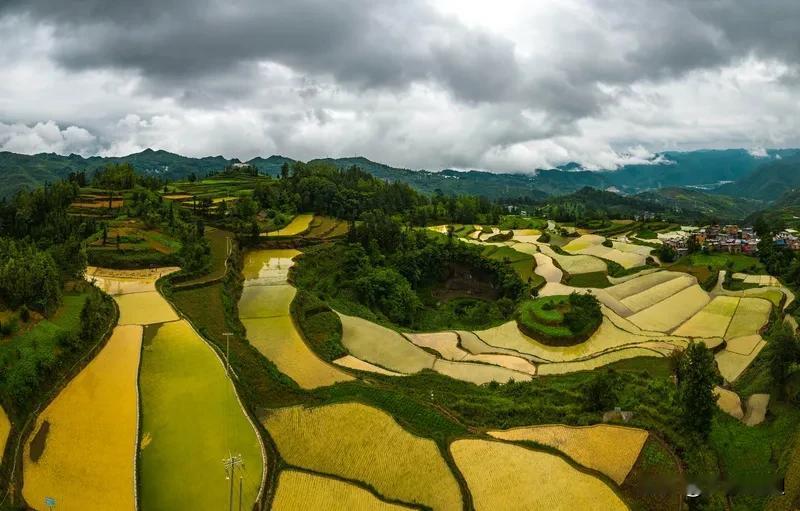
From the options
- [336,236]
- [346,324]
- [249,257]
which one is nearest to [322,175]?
[336,236]

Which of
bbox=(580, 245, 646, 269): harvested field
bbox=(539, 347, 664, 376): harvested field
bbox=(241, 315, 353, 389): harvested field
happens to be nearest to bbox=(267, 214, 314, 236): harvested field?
bbox=(241, 315, 353, 389): harvested field

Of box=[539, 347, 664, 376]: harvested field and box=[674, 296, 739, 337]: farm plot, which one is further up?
box=[674, 296, 739, 337]: farm plot

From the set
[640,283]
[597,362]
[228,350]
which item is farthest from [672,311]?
[228,350]

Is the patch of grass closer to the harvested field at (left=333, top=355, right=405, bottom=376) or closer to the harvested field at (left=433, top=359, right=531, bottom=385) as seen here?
the harvested field at (left=433, top=359, right=531, bottom=385)

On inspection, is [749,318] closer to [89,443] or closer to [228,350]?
[228,350]

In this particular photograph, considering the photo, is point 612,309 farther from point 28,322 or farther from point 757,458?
point 28,322
